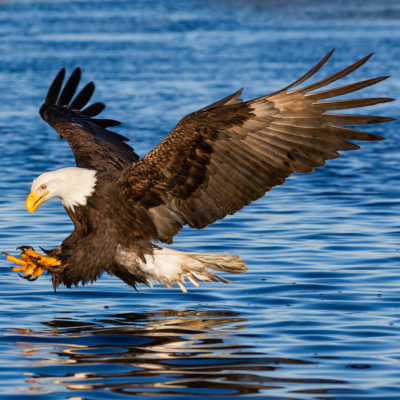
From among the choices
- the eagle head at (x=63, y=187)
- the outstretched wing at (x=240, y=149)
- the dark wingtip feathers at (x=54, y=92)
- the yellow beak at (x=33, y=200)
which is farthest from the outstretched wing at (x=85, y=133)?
the outstretched wing at (x=240, y=149)

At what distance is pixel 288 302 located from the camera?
6.04 meters

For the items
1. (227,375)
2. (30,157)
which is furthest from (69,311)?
(30,157)

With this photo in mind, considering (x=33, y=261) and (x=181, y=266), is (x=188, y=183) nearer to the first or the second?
(x=181, y=266)

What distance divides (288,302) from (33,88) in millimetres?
15673

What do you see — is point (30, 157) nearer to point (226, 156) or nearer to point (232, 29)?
point (226, 156)

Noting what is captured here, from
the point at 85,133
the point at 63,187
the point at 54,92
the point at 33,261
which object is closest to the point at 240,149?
the point at 63,187

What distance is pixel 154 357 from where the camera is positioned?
490 cm

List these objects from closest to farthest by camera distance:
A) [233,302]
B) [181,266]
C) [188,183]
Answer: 1. [188,183]
2. [181,266]
3. [233,302]

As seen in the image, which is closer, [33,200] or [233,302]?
[33,200]

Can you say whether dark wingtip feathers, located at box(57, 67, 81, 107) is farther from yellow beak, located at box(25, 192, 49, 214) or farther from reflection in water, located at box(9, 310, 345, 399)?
reflection in water, located at box(9, 310, 345, 399)

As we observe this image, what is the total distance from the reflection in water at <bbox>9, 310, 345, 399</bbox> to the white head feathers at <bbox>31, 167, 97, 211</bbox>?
0.91m

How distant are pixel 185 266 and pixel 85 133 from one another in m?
2.08

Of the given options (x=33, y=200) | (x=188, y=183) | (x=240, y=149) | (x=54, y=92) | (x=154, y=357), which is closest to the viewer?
(x=154, y=357)

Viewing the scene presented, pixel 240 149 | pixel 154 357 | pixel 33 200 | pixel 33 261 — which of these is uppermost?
pixel 240 149
